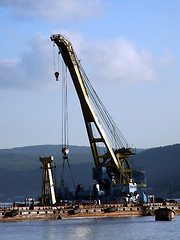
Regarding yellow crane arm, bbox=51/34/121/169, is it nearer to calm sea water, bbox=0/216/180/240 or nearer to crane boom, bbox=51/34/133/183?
crane boom, bbox=51/34/133/183

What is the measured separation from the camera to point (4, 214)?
99.1 meters

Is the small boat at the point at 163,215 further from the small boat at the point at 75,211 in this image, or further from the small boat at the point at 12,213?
the small boat at the point at 12,213

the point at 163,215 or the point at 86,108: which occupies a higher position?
the point at 86,108

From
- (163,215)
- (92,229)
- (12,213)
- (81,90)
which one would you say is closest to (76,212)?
(12,213)

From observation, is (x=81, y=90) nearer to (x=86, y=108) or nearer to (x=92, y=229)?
(x=86, y=108)

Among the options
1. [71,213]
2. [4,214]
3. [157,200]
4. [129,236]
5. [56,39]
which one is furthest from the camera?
[157,200]

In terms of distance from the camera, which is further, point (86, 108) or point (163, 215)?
point (86, 108)

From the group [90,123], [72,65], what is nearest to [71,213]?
[90,123]

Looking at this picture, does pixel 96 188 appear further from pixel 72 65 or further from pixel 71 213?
pixel 72 65

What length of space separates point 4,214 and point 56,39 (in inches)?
1419

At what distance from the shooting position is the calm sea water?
262 feet

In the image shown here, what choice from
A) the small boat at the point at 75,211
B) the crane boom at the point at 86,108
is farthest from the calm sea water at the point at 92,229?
the crane boom at the point at 86,108

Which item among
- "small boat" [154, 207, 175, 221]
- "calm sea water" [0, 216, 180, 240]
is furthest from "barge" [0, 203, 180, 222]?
"small boat" [154, 207, 175, 221]

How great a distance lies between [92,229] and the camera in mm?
88188
